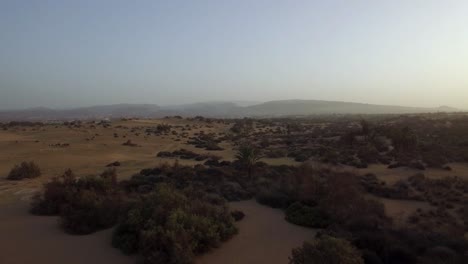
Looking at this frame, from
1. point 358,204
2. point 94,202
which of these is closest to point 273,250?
point 358,204

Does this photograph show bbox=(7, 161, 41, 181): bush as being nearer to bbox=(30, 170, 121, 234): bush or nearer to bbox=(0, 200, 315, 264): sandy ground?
bbox=(30, 170, 121, 234): bush

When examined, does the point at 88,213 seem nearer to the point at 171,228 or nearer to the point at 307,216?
the point at 171,228

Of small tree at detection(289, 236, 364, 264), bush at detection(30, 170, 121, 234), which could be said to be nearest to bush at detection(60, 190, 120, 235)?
bush at detection(30, 170, 121, 234)

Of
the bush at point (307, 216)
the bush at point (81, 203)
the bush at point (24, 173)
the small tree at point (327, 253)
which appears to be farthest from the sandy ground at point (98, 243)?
the bush at point (24, 173)

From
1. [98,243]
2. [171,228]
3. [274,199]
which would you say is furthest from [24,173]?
[171,228]

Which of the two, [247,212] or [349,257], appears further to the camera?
[247,212]

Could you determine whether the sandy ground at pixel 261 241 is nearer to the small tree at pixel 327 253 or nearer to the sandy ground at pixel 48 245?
the small tree at pixel 327 253

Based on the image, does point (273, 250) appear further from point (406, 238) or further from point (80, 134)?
point (80, 134)
